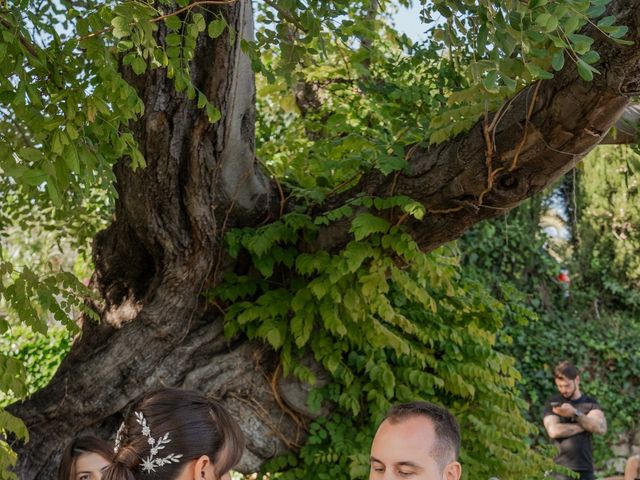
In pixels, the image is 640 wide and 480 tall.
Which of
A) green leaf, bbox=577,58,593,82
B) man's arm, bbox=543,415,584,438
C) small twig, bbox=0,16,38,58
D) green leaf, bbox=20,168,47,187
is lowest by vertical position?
man's arm, bbox=543,415,584,438

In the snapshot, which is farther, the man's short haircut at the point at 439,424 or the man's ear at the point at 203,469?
the man's short haircut at the point at 439,424

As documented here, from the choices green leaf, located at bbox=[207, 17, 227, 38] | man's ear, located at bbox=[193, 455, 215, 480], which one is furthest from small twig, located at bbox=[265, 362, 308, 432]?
man's ear, located at bbox=[193, 455, 215, 480]

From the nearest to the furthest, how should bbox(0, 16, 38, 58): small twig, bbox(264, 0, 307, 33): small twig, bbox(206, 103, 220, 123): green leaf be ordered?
bbox(0, 16, 38, 58): small twig
bbox(206, 103, 220, 123): green leaf
bbox(264, 0, 307, 33): small twig

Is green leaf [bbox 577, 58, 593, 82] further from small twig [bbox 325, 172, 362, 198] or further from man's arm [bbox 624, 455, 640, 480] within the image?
man's arm [bbox 624, 455, 640, 480]

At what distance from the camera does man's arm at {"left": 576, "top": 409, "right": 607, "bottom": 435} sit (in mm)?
6750

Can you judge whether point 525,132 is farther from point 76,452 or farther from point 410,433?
point 76,452

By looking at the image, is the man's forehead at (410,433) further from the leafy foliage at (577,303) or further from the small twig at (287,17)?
the leafy foliage at (577,303)

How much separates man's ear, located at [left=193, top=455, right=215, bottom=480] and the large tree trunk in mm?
2532

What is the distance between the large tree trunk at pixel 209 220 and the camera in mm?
4593

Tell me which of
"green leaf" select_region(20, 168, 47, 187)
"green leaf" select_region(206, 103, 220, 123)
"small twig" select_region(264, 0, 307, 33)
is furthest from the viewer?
"small twig" select_region(264, 0, 307, 33)

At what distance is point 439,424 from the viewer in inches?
116

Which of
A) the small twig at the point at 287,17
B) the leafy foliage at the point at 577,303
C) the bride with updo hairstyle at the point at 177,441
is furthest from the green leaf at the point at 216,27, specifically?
the leafy foliage at the point at 577,303

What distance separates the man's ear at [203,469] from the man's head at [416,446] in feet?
1.94

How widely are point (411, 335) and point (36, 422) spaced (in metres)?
2.71
